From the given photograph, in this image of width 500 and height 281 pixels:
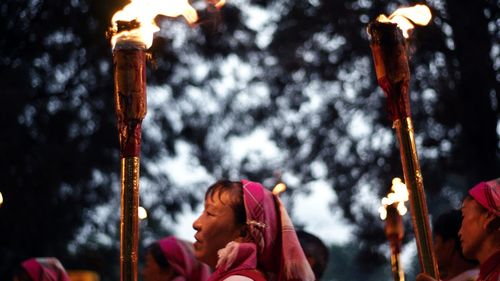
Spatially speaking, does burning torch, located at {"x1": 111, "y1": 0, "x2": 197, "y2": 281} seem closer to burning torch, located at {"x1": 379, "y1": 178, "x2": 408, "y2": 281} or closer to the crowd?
the crowd

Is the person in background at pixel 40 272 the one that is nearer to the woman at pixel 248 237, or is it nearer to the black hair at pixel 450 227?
the woman at pixel 248 237

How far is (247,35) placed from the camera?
13992 millimetres

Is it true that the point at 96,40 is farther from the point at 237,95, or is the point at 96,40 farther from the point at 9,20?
the point at 237,95

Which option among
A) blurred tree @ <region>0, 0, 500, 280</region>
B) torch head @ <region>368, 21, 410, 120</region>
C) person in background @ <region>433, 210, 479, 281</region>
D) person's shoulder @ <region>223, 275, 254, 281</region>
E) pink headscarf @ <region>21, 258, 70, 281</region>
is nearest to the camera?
torch head @ <region>368, 21, 410, 120</region>

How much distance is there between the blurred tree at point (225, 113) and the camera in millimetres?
10508

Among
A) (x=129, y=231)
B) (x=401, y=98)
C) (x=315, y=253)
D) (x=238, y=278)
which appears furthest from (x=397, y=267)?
(x=129, y=231)

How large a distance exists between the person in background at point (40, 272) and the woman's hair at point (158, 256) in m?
0.63

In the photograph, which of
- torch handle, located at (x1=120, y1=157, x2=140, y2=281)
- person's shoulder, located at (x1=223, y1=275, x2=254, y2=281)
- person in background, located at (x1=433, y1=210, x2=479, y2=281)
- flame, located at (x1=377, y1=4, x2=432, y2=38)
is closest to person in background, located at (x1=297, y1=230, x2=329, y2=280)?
person in background, located at (x1=433, y1=210, x2=479, y2=281)

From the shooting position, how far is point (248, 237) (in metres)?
4.65

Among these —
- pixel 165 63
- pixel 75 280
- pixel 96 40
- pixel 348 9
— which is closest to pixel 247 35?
pixel 165 63

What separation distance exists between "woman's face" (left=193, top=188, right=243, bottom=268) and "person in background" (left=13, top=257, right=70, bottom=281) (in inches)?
89.1

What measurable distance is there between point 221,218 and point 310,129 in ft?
26.9

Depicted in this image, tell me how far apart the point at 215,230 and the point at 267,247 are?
11.0 inches

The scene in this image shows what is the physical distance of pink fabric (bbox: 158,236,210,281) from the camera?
6547 millimetres
